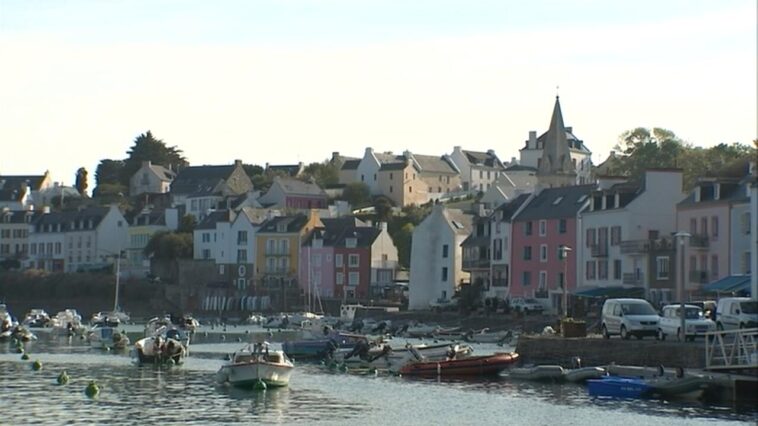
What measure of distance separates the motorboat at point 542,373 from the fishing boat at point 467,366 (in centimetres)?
189

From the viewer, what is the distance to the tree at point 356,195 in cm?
18488

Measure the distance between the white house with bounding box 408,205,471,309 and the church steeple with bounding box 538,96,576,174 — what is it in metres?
42.5

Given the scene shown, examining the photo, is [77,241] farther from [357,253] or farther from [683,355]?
[683,355]

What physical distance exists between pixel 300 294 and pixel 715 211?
7357cm

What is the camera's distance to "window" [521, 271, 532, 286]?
108125 mm

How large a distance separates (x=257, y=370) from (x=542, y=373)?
39.4ft

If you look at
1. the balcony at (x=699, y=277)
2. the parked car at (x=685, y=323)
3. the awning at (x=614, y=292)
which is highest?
Answer: the balcony at (x=699, y=277)

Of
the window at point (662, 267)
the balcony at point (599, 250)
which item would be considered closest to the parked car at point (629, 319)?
the window at point (662, 267)

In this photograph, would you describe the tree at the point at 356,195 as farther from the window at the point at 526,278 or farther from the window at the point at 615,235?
the window at the point at 615,235

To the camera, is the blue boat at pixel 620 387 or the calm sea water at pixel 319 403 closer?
the calm sea water at pixel 319 403

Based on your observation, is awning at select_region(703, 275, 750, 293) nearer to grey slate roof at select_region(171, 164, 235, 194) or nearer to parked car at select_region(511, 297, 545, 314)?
parked car at select_region(511, 297, 545, 314)

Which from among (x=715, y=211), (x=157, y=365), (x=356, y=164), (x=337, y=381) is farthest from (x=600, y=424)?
(x=356, y=164)

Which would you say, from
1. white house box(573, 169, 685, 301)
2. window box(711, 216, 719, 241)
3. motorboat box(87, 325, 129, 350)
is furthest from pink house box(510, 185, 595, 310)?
motorboat box(87, 325, 129, 350)

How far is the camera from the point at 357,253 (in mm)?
144875
